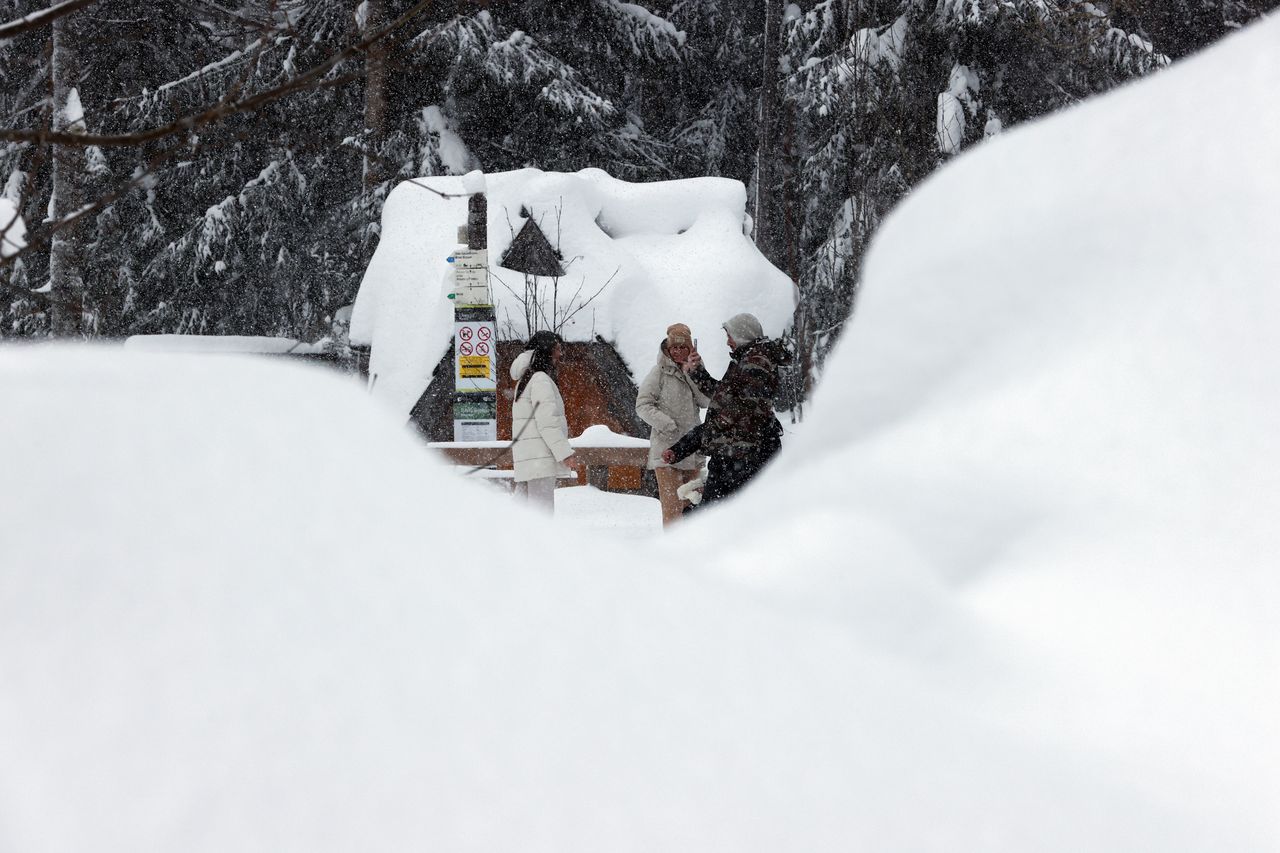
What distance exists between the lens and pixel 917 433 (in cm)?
136

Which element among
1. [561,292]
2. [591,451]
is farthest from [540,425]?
[561,292]

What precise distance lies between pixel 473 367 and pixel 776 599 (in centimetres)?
748

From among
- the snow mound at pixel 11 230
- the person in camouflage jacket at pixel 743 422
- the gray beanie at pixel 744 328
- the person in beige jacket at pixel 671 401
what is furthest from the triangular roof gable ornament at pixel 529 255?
the snow mound at pixel 11 230

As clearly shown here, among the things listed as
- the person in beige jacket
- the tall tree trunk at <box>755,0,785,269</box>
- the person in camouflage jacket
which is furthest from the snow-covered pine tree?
the person in camouflage jacket

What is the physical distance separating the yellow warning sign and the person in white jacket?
140 cm

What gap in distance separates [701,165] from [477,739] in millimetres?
19939

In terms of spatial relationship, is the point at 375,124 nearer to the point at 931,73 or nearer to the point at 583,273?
the point at 583,273

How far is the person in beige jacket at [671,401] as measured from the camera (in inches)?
262

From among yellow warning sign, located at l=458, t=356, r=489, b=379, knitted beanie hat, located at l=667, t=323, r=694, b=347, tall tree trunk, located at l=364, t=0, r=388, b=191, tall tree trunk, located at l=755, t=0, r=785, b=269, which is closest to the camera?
knitted beanie hat, located at l=667, t=323, r=694, b=347

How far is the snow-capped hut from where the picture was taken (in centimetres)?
1112

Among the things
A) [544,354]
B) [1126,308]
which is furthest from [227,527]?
[544,354]

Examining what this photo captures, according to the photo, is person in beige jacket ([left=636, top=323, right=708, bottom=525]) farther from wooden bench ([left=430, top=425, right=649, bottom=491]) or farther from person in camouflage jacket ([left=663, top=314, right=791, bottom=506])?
wooden bench ([left=430, top=425, right=649, bottom=491])

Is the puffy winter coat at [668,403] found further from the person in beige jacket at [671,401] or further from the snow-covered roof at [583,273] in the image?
the snow-covered roof at [583,273]

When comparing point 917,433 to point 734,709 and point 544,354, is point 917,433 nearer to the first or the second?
point 734,709
